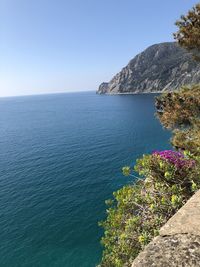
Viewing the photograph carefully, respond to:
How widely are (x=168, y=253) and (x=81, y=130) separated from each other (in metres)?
91.2

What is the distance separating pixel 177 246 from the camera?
5.62 meters

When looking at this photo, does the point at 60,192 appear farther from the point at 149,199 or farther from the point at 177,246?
the point at 177,246

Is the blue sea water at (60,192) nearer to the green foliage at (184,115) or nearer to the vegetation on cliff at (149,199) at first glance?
the vegetation on cliff at (149,199)

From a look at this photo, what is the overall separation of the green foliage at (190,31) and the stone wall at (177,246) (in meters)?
12.2

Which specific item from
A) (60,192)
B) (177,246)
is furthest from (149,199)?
(60,192)

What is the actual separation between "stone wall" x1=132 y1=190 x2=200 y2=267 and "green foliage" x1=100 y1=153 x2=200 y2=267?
2.63 meters

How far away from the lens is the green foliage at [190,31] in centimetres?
1488

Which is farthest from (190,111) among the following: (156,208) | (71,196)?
(71,196)

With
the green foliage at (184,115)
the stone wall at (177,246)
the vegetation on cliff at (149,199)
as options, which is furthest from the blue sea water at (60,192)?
the stone wall at (177,246)

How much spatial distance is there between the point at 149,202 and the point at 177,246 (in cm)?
522

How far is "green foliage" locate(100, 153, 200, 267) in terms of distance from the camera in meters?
10.1

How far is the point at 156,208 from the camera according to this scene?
10211 millimetres

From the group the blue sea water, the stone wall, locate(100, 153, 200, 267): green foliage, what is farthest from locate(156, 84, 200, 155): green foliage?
the blue sea water

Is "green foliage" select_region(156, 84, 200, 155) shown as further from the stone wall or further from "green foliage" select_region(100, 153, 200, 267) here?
the stone wall
